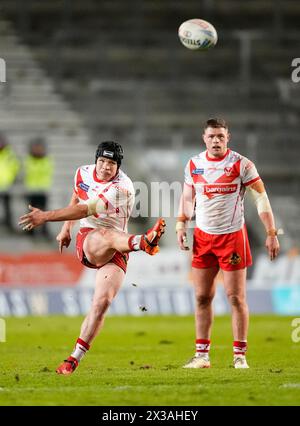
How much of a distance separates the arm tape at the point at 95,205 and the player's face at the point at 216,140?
1.27 metres

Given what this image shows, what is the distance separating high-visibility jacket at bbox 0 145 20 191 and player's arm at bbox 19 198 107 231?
14.6 meters

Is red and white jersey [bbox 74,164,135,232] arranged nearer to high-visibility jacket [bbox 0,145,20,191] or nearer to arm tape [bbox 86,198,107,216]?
arm tape [bbox 86,198,107,216]

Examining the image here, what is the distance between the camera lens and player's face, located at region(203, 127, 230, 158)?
10055 millimetres

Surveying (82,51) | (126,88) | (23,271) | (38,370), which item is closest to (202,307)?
(38,370)

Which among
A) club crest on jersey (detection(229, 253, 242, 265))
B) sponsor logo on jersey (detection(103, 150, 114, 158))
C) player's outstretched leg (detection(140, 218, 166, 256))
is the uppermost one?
sponsor logo on jersey (detection(103, 150, 114, 158))

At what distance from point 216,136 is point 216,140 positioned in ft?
0.14

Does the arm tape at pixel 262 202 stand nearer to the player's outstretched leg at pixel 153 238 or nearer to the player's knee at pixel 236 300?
the player's knee at pixel 236 300

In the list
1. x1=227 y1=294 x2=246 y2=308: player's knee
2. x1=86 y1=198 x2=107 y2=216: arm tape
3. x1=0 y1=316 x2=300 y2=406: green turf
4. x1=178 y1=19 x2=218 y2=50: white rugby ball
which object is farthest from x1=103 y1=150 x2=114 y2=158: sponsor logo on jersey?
x1=178 y1=19 x2=218 y2=50: white rugby ball

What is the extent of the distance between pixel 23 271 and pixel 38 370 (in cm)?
1043

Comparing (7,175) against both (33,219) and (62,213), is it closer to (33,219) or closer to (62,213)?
(62,213)

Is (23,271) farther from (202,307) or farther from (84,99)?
(202,307)

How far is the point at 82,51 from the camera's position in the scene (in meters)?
29.3

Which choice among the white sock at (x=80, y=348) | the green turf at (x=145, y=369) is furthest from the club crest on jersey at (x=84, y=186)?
the green turf at (x=145, y=369)

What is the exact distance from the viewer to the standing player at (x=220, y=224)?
10.1 m
